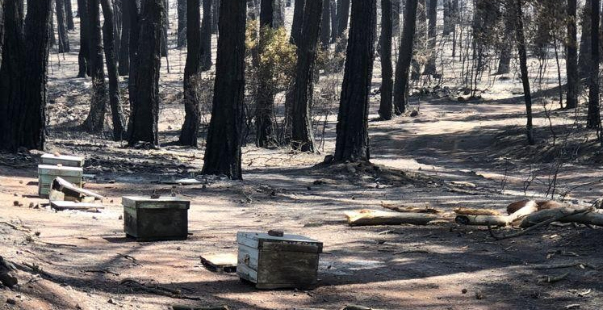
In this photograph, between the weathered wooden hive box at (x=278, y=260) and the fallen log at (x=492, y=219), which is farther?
the fallen log at (x=492, y=219)

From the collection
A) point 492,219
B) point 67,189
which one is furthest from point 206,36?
point 492,219

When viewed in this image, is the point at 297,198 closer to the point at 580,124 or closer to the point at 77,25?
the point at 580,124

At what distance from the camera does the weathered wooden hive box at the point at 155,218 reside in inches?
400

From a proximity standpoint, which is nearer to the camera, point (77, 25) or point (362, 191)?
point (362, 191)

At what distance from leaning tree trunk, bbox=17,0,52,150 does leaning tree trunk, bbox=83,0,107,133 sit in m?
10.6

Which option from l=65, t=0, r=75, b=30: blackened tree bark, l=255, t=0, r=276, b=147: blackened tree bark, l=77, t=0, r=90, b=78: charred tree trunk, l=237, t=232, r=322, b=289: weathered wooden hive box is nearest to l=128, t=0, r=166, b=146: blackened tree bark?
l=255, t=0, r=276, b=147: blackened tree bark

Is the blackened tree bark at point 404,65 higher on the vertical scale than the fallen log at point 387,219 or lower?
higher

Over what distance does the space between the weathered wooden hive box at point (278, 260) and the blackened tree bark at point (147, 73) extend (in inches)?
624

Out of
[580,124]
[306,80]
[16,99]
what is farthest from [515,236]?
[580,124]

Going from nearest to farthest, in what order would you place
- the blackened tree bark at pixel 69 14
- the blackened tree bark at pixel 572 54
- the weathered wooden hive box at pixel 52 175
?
the weathered wooden hive box at pixel 52 175 → the blackened tree bark at pixel 572 54 → the blackened tree bark at pixel 69 14

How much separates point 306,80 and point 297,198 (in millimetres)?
9108

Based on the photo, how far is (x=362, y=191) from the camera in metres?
17.0

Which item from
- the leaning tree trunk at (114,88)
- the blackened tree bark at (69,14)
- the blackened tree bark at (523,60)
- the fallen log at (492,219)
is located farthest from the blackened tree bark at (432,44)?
the fallen log at (492,219)

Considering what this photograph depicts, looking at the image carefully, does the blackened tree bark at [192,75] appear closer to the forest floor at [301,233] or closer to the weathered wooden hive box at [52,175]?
the forest floor at [301,233]
